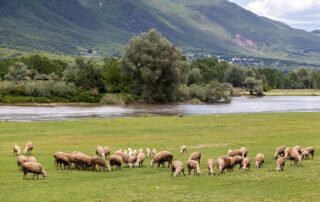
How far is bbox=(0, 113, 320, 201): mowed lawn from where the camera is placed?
24234mm

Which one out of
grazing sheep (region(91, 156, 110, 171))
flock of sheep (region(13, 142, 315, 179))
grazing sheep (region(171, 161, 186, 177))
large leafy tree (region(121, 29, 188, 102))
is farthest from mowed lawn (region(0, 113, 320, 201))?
large leafy tree (region(121, 29, 188, 102))

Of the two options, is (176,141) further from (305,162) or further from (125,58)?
(125,58)

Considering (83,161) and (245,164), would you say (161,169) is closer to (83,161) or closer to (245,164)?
(83,161)

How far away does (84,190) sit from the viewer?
25.2 m

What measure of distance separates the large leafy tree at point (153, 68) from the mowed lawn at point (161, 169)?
6282cm

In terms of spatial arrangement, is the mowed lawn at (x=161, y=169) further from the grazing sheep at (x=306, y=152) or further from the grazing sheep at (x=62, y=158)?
the grazing sheep at (x=62, y=158)

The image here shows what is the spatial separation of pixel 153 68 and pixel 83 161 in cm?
9606

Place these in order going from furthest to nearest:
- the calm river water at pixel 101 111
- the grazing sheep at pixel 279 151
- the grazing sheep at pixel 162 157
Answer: the calm river water at pixel 101 111
the grazing sheep at pixel 279 151
the grazing sheep at pixel 162 157

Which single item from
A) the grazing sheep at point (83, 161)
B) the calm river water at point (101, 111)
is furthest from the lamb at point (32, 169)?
the calm river water at point (101, 111)

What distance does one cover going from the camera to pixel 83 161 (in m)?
31.2

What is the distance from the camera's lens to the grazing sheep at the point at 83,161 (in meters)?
31.2

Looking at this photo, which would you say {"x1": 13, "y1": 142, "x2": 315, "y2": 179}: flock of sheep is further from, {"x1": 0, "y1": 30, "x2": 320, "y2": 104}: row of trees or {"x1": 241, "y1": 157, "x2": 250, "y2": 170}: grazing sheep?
{"x1": 0, "y1": 30, "x2": 320, "y2": 104}: row of trees

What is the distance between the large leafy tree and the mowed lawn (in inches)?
2473

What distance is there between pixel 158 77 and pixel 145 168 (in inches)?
3668
